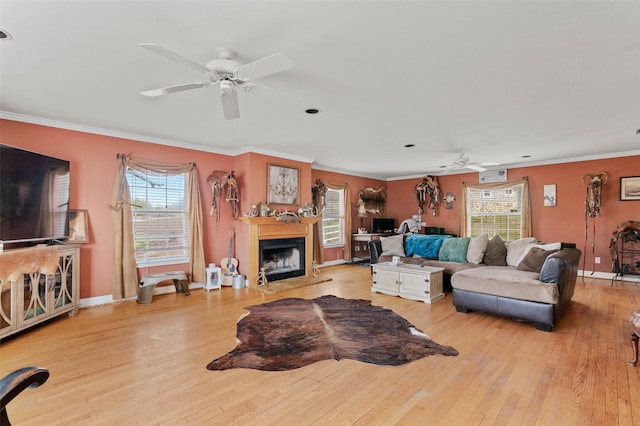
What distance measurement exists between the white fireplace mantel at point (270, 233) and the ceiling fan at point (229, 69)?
2.94m

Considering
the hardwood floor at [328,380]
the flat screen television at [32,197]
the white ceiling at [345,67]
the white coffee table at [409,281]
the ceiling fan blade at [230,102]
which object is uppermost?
the white ceiling at [345,67]

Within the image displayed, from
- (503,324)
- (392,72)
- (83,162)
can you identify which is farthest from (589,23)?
(83,162)

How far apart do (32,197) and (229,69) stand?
295cm

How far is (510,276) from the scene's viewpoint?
382cm

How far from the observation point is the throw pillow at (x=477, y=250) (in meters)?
5.14

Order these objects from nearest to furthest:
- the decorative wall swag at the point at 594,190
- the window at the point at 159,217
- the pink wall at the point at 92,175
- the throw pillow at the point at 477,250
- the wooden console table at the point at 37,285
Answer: the wooden console table at the point at 37,285, the pink wall at the point at 92,175, the window at the point at 159,217, the throw pillow at the point at 477,250, the decorative wall swag at the point at 594,190

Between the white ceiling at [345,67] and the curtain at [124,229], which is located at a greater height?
the white ceiling at [345,67]

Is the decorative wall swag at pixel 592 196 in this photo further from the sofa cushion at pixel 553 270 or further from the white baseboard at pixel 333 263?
the white baseboard at pixel 333 263

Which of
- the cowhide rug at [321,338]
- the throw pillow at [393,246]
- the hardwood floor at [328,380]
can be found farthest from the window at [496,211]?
the cowhide rug at [321,338]

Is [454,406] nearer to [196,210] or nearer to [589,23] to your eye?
[589,23]

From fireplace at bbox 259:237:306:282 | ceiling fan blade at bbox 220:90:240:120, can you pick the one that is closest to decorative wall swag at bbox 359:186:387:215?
fireplace at bbox 259:237:306:282

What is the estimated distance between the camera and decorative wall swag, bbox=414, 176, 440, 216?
28.2 feet

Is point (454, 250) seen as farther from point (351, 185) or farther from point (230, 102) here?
point (230, 102)

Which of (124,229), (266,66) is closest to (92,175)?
(124,229)
